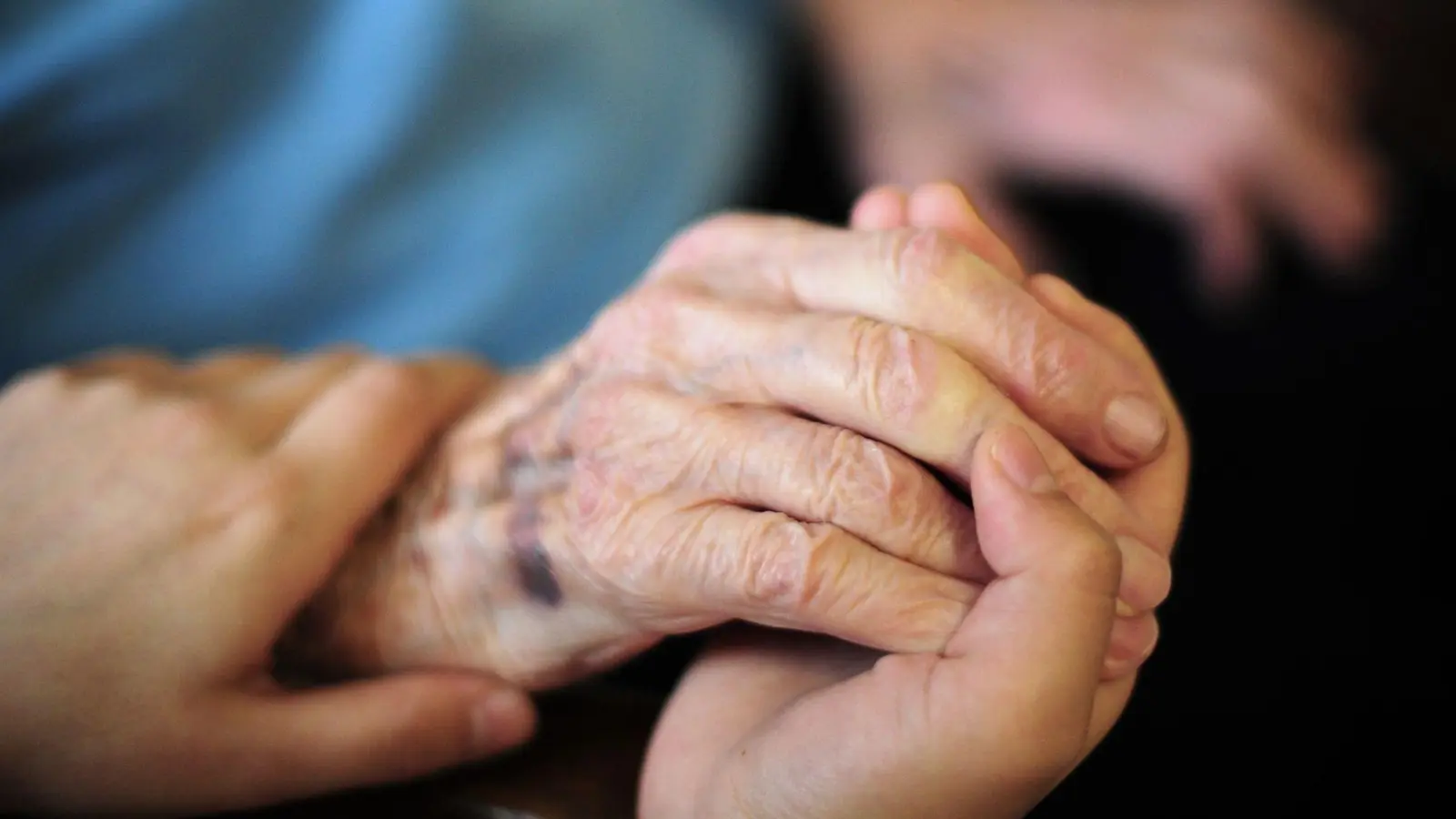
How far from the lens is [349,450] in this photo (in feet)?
2.31

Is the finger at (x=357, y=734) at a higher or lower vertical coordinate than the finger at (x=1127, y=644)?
lower

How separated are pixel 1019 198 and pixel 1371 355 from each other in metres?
0.41

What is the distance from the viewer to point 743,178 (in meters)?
1.29

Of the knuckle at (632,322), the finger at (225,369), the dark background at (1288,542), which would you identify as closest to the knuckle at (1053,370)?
the knuckle at (632,322)

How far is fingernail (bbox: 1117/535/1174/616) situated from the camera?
54cm

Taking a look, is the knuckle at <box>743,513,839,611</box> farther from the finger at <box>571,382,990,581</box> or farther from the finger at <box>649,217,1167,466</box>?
the finger at <box>649,217,1167,466</box>

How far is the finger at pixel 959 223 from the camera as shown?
63cm

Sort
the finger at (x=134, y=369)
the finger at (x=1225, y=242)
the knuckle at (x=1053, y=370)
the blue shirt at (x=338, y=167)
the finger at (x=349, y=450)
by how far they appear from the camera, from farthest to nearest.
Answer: the finger at (x=1225, y=242) → the blue shirt at (x=338, y=167) → the finger at (x=134, y=369) → the finger at (x=349, y=450) → the knuckle at (x=1053, y=370)

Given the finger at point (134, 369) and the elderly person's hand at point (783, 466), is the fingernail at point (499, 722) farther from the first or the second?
the finger at point (134, 369)

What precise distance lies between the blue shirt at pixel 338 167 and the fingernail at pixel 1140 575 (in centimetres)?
74

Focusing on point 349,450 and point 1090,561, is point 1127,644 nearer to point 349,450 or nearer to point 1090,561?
point 1090,561

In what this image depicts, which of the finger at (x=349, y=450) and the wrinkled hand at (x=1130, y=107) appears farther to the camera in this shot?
the wrinkled hand at (x=1130, y=107)

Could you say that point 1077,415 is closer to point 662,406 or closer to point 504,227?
point 662,406

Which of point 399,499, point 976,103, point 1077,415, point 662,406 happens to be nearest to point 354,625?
point 399,499
